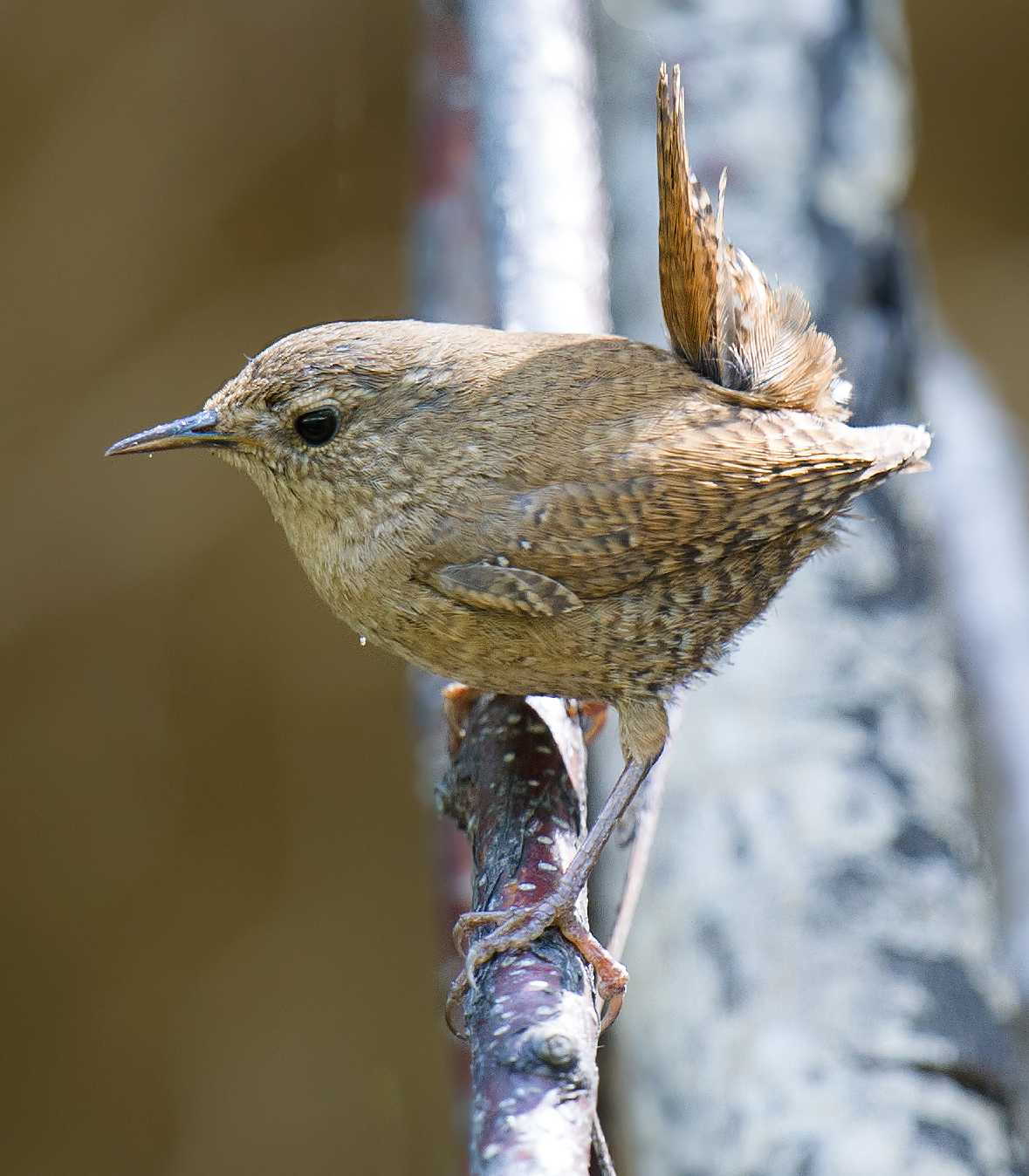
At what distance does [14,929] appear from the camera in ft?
12.9

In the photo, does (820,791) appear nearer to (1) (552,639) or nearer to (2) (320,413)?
(1) (552,639)

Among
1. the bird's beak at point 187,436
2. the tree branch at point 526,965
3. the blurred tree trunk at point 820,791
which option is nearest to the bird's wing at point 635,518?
the tree branch at point 526,965

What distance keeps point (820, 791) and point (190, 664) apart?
7.60 ft

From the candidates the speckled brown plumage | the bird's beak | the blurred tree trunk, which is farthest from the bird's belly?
the blurred tree trunk

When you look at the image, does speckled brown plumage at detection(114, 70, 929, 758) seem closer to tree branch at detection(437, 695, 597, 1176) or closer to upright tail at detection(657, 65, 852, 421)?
upright tail at detection(657, 65, 852, 421)

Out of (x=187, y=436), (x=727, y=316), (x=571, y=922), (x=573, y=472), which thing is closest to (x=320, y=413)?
(x=187, y=436)

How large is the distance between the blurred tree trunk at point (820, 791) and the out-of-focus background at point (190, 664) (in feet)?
4.57

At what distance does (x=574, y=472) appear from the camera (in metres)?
1.85

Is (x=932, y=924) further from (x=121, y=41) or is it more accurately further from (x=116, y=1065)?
(x=121, y=41)

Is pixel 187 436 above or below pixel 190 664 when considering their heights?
above

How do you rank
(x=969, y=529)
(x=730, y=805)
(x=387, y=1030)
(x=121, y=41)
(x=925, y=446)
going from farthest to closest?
(x=387, y=1030) → (x=121, y=41) → (x=969, y=529) → (x=730, y=805) → (x=925, y=446)

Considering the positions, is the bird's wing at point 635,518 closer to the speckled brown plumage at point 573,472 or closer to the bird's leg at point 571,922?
the speckled brown plumage at point 573,472

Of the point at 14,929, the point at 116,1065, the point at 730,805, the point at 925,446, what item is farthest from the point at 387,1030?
the point at 925,446

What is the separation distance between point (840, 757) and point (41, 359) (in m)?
2.65
